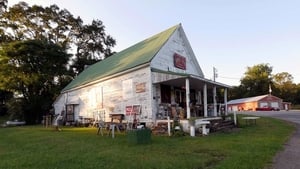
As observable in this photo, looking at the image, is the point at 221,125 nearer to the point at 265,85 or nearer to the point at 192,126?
the point at 192,126

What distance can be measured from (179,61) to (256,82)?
64340mm

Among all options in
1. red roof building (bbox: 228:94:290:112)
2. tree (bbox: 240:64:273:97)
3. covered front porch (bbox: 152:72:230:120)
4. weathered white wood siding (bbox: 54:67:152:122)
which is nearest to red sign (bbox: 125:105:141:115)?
weathered white wood siding (bbox: 54:67:152:122)

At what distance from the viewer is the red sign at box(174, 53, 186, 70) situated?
19177 millimetres

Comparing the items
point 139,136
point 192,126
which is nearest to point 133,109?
point 192,126

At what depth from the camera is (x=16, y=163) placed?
7.22 metres

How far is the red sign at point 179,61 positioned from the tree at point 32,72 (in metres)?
17.9

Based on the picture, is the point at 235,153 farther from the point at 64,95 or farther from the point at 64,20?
the point at 64,20

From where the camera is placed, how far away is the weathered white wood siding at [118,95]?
1623 centimetres

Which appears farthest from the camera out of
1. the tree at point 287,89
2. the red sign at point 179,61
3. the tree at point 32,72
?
the tree at point 287,89

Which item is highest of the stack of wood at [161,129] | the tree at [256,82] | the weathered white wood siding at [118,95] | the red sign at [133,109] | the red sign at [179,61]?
the tree at [256,82]

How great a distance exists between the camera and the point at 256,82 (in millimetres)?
77375

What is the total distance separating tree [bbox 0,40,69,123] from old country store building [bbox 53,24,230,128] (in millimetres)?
9914

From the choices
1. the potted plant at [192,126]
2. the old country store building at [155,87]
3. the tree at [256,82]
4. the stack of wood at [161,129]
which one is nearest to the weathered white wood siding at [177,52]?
the old country store building at [155,87]

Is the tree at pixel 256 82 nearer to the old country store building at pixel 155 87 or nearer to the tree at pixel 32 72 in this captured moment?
the tree at pixel 32 72
